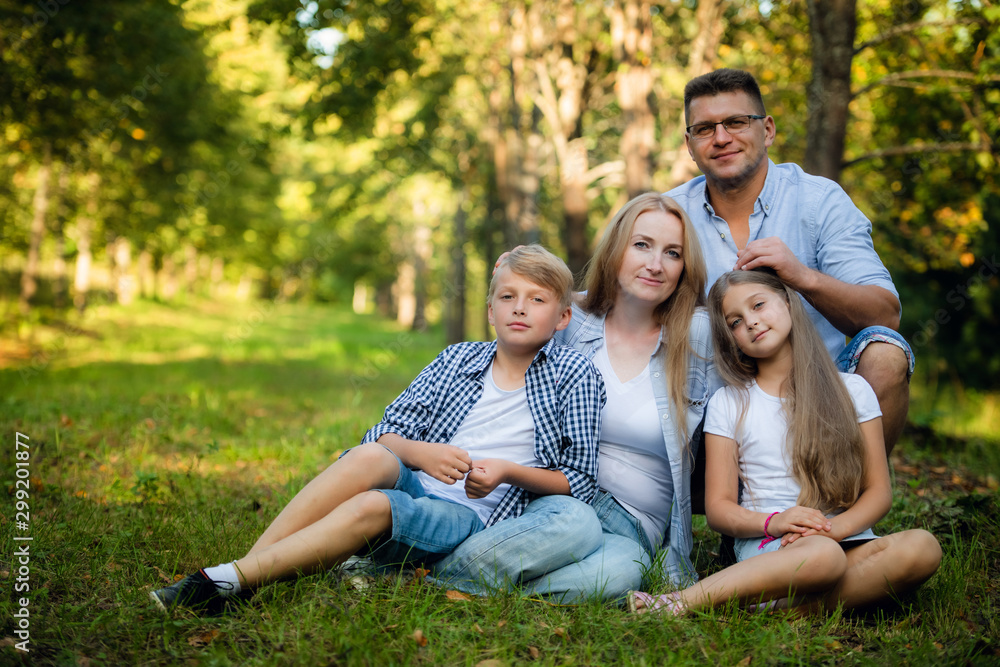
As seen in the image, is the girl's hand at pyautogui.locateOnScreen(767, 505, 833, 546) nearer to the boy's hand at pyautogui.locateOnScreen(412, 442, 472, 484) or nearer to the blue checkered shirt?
the blue checkered shirt

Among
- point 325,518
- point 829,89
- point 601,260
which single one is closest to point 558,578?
point 325,518

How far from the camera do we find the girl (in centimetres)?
262

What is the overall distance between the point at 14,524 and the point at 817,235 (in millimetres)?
3874

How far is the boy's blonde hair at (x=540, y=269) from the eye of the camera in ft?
10.0

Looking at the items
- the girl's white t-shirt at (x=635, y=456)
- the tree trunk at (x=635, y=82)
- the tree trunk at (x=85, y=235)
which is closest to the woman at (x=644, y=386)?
the girl's white t-shirt at (x=635, y=456)

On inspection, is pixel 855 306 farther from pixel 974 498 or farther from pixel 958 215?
pixel 958 215

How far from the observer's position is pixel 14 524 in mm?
3264

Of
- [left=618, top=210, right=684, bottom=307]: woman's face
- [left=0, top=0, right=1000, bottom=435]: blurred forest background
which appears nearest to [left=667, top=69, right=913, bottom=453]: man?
[left=618, top=210, right=684, bottom=307]: woman's face

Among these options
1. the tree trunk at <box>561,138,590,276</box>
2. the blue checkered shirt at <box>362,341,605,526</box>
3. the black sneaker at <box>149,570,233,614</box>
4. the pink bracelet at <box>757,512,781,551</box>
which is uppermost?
the tree trunk at <box>561,138,590,276</box>

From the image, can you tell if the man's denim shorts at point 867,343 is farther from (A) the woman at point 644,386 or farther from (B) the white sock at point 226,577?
(B) the white sock at point 226,577

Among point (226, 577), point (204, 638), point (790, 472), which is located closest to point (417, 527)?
point (226, 577)

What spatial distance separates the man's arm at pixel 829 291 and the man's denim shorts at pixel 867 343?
2.9 inches

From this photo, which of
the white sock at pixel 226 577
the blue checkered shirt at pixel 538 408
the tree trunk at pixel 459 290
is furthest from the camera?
the tree trunk at pixel 459 290

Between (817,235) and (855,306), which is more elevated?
(817,235)
